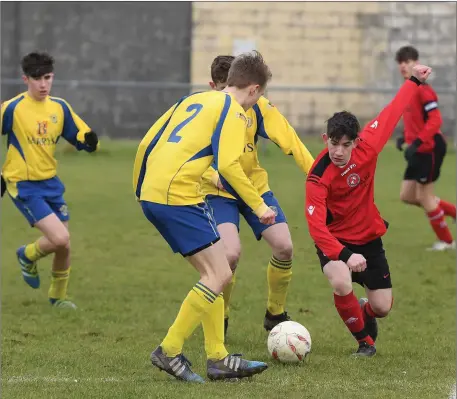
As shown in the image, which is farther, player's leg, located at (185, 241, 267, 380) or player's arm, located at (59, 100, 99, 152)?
player's arm, located at (59, 100, 99, 152)

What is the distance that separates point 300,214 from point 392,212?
1.44 meters

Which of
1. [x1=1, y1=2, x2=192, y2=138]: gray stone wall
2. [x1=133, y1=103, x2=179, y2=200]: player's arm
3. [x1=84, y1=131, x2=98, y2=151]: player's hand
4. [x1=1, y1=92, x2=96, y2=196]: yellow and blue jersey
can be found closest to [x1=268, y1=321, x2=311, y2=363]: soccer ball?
[x1=133, y1=103, x2=179, y2=200]: player's arm

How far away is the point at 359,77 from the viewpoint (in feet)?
84.8

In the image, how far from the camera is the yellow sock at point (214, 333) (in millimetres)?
5992

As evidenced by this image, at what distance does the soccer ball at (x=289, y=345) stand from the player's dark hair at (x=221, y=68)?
1728 mm

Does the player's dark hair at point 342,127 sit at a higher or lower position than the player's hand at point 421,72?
lower

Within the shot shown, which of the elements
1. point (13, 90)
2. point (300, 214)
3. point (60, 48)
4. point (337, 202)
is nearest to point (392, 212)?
point (300, 214)

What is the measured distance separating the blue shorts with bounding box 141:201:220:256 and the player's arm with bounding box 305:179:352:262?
0.78 m

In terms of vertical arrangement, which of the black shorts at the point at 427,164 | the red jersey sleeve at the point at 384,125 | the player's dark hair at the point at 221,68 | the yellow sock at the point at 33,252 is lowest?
the yellow sock at the point at 33,252

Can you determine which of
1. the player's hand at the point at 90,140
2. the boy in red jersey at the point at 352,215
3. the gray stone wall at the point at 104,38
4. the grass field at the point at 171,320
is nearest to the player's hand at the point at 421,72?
the boy in red jersey at the point at 352,215

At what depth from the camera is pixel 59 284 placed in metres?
8.80

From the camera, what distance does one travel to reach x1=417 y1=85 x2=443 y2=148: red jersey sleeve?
11.3 m

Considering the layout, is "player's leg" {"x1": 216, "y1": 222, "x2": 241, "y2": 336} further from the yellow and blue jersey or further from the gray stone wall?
the gray stone wall

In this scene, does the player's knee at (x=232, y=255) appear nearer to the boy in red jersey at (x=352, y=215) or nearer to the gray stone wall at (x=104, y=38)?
the boy in red jersey at (x=352, y=215)
